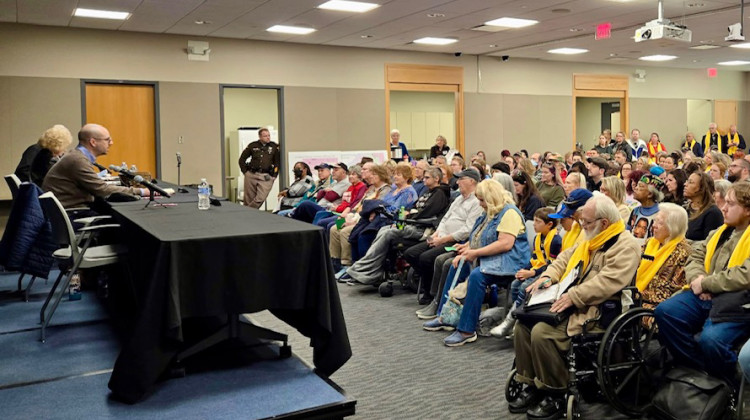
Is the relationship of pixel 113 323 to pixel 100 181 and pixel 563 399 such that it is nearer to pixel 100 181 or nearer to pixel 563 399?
pixel 100 181

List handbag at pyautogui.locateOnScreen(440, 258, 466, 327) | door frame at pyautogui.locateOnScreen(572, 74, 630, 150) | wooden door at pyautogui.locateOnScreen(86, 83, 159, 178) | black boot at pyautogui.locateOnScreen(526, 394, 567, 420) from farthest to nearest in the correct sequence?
1. door frame at pyautogui.locateOnScreen(572, 74, 630, 150)
2. wooden door at pyautogui.locateOnScreen(86, 83, 159, 178)
3. handbag at pyautogui.locateOnScreen(440, 258, 466, 327)
4. black boot at pyautogui.locateOnScreen(526, 394, 567, 420)

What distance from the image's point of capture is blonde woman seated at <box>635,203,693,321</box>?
341 centimetres

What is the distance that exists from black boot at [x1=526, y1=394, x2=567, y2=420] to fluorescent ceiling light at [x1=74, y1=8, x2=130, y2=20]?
7.43 m

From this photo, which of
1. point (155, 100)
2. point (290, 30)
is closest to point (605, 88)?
point (290, 30)

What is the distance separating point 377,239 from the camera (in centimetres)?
605

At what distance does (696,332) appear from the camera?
3125 millimetres

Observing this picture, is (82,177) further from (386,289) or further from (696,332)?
(696,332)

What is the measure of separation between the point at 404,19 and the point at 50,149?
5027 millimetres

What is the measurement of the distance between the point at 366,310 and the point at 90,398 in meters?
2.86

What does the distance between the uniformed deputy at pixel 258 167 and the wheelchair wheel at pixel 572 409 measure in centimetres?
769

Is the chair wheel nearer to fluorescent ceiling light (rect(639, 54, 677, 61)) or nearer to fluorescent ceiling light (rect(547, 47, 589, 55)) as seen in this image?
fluorescent ceiling light (rect(547, 47, 589, 55))

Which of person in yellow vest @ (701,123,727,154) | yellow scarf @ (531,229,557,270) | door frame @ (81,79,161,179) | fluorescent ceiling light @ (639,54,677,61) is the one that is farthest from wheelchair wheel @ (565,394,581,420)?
person in yellow vest @ (701,123,727,154)

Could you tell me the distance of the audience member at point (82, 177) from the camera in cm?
460

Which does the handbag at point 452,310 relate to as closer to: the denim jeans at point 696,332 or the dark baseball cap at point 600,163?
the denim jeans at point 696,332
